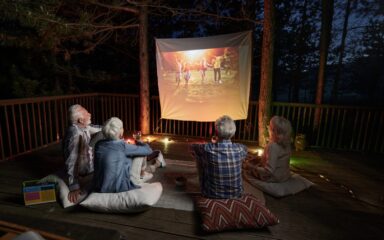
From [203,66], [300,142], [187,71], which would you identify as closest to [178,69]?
[187,71]

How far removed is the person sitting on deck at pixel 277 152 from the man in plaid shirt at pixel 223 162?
0.59 m

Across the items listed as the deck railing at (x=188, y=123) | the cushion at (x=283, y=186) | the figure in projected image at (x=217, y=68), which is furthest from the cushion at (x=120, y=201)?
the figure in projected image at (x=217, y=68)

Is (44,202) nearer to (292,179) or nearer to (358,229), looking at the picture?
(292,179)

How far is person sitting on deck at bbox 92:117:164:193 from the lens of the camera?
2.14 m

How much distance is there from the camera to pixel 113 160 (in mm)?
2139

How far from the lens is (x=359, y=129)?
A: 14.8 ft

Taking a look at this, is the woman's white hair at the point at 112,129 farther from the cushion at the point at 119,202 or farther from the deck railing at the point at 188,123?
the deck railing at the point at 188,123

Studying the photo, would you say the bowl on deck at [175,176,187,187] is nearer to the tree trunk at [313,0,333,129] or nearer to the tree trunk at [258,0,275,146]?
the tree trunk at [258,0,275,146]

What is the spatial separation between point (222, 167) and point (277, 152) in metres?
0.86

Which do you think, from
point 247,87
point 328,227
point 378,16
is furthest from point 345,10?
point 328,227

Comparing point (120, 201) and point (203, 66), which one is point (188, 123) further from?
point (120, 201)

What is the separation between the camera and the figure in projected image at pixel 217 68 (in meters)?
4.39

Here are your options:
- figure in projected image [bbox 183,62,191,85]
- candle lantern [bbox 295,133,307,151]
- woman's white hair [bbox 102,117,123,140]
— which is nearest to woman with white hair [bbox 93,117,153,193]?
woman's white hair [bbox 102,117,123,140]

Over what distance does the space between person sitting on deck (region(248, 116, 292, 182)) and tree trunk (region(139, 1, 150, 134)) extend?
343 cm
